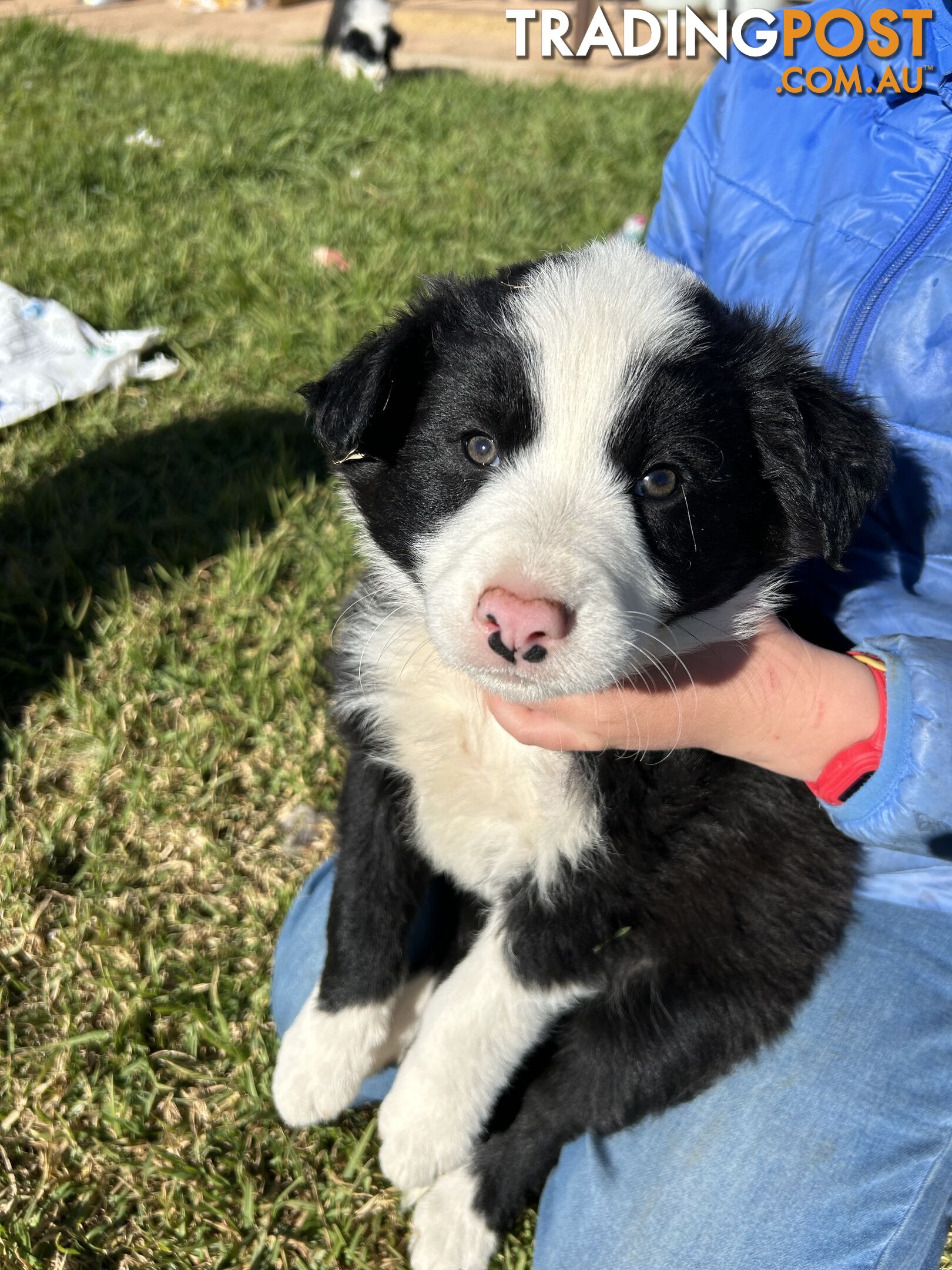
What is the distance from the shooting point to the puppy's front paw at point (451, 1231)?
5.58ft

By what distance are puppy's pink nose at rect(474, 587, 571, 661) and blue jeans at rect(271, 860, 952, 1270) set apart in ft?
2.80

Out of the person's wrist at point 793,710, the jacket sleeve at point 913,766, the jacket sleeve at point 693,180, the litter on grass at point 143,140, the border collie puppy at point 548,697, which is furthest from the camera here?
the litter on grass at point 143,140

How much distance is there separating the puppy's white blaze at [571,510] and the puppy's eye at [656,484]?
Result: 4 centimetres

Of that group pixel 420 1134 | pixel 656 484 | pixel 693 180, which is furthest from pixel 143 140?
pixel 420 1134

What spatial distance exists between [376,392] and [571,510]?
1.04 feet

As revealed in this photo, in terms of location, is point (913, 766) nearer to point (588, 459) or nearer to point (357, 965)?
point (588, 459)

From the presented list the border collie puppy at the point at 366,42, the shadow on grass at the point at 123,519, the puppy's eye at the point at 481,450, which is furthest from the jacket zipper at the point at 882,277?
the border collie puppy at the point at 366,42

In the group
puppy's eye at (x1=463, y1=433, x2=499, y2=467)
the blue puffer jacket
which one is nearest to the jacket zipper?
the blue puffer jacket

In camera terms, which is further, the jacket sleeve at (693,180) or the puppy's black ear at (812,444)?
the jacket sleeve at (693,180)

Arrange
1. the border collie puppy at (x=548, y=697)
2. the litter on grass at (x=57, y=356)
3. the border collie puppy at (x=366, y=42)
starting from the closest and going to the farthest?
the border collie puppy at (x=548, y=697) → the litter on grass at (x=57, y=356) → the border collie puppy at (x=366, y=42)

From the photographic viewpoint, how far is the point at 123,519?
2.87 meters

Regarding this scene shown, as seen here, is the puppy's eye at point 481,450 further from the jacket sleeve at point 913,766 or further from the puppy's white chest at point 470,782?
the jacket sleeve at point 913,766

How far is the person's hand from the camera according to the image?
162 centimetres

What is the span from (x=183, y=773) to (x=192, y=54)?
499 centimetres
